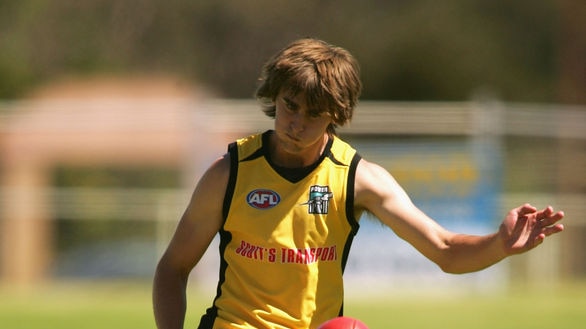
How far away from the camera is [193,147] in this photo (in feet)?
62.2

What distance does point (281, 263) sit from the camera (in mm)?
4742

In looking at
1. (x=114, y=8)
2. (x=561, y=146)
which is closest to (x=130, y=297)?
(x=561, y=146)

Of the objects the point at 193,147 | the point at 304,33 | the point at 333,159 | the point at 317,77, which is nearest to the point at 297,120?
the point at 317,77

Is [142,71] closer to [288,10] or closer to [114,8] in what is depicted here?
[114,8]

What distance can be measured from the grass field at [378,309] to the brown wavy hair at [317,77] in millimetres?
6684

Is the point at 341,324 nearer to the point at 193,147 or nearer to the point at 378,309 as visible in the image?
the point at 378,309

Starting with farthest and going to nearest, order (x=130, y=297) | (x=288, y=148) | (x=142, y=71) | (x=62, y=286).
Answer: (x=142, y=71), (x=62, y=286), (x=130, y=297), (x=288, y=148)

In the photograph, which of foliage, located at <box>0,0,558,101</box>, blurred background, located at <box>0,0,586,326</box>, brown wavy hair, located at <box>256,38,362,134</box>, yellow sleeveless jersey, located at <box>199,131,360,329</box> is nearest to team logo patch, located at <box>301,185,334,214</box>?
yellow sleeveless jersey, located at <box>199,131,360,329</box>

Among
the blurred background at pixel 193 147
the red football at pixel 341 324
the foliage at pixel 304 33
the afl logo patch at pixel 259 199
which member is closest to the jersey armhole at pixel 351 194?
the afl logo patch at pixel 259 199

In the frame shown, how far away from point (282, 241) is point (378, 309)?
29.7ft

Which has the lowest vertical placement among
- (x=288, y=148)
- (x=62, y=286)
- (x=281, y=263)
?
(x=62, y=286)

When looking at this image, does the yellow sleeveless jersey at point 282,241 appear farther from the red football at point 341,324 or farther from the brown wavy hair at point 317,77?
the red football at point 341,324

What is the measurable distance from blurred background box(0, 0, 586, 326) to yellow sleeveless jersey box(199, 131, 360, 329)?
34.5 ft

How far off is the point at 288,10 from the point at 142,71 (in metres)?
6.26
